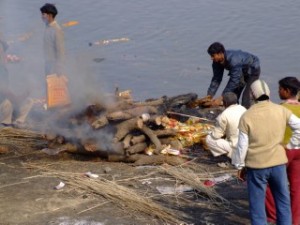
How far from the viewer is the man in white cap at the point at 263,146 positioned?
602cm

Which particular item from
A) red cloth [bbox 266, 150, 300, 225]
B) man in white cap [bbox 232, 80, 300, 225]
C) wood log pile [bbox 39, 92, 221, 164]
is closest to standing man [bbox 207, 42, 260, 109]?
wood log pile [bbox 39, 92, 221, 164]

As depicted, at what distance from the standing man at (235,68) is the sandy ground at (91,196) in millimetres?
2022

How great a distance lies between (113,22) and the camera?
984 inches

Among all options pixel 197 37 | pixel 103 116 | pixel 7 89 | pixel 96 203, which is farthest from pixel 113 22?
pixel 96 203

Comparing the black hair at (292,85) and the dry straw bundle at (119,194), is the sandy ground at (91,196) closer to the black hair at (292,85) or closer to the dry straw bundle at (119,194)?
the dry straw bundle at (119,194)

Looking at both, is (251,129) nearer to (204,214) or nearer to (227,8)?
(204,214)

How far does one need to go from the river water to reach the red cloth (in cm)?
750

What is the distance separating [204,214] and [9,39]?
1448cm

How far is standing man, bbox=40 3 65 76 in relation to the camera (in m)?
10.9

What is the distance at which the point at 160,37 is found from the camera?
2272 centimetres

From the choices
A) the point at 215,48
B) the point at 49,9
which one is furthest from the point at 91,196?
the point at 49,9

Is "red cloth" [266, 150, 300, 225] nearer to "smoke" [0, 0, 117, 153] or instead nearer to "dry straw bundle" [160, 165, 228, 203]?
"dry straw bundle" [160, 165, 228, 203]

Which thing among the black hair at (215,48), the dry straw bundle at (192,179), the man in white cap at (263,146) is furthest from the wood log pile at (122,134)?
the man in white cap at (263,146)

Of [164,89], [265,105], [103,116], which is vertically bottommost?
[164,89]
